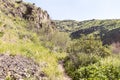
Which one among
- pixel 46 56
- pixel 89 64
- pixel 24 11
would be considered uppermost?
pixel 24 11

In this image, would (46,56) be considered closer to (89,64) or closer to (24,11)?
(89,64)

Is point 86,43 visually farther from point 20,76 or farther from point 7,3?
point 7,3

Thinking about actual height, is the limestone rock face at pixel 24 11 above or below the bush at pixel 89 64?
above

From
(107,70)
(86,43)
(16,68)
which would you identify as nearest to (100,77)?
(107,70)

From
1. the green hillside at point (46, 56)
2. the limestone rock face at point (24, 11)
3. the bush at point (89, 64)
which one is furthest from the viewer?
the limestone rock face at point (24, 11)

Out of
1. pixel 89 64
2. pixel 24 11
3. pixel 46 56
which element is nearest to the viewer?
pixel 89 64

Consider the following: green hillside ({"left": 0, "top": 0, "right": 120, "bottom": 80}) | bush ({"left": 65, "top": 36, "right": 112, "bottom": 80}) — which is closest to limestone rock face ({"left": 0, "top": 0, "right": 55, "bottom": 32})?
green hillside ({"left": 0, "top": 0, "right": 120, "bottom": 80})

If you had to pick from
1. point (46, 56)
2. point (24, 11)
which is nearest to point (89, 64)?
point (46, 56)

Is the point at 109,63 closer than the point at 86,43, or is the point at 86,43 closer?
the point at 109,63

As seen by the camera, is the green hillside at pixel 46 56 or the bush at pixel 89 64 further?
the bush at pixel 89 64

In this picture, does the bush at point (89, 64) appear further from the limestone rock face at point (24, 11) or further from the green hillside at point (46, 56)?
the limestone rock face at point (24, 11)

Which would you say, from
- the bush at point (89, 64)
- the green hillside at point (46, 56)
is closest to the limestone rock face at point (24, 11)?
the green hillside at point (46, 56)

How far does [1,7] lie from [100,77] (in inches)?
1959

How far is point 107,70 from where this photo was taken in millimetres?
20672
